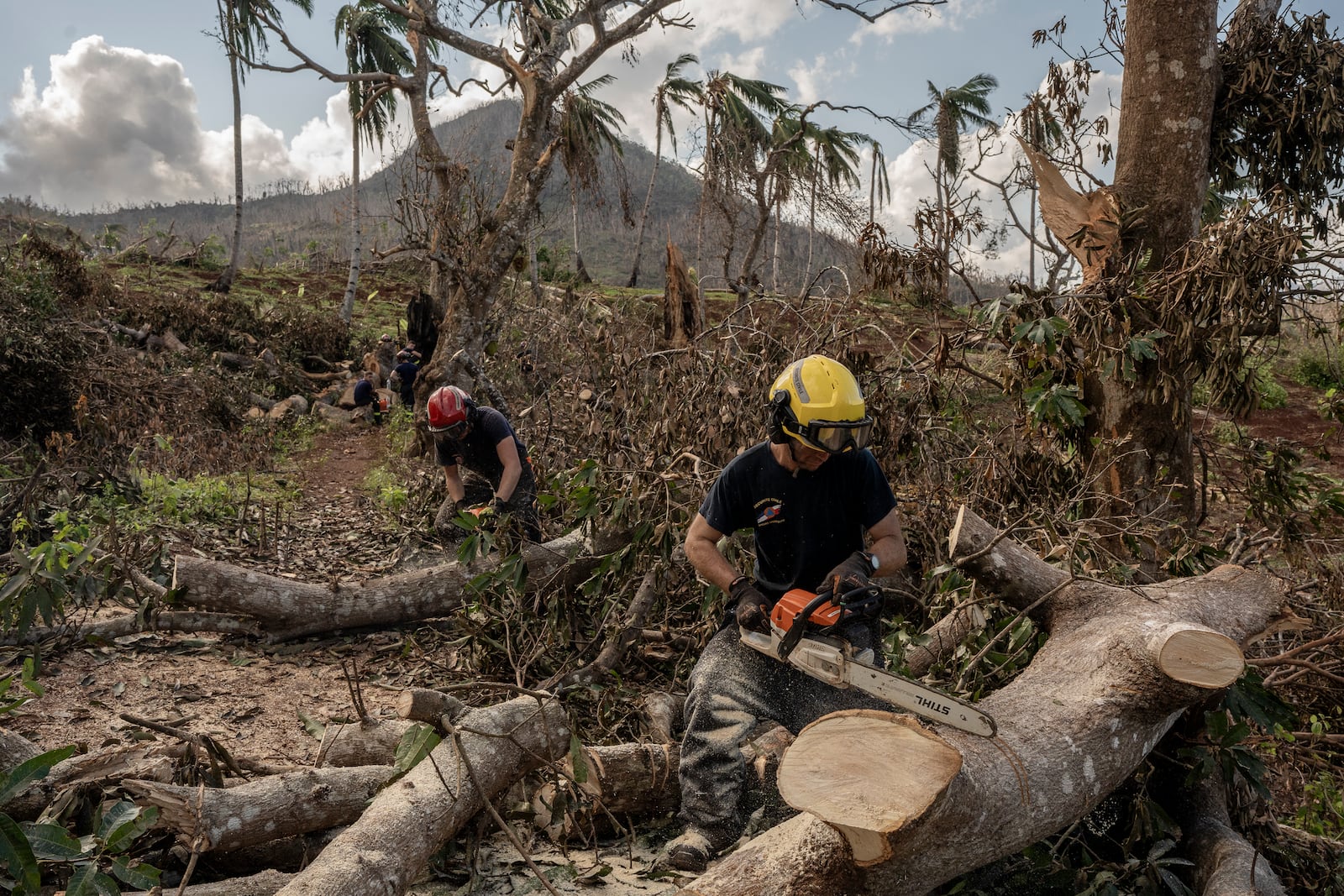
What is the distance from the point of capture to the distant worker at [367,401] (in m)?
11.9

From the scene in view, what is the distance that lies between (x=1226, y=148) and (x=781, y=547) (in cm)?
369

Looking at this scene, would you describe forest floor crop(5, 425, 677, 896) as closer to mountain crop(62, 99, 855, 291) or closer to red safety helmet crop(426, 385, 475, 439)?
red safety helmet crop(426, 385, 475, 439)

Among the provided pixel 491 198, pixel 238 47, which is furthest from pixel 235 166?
pixel 491 198

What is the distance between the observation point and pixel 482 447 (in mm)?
5379

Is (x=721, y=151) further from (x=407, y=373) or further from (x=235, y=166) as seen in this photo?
(x=235, y=166)

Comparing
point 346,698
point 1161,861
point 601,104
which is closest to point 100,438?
point 346,698

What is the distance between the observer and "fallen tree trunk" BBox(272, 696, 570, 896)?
2102 mm

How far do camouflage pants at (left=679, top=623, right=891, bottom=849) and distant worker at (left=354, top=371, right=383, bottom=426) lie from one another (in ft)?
32.7

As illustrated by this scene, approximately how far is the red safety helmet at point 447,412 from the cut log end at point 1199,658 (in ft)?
13.2

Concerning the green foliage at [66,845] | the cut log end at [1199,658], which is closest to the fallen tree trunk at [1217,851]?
the cut log end at [1199,658]

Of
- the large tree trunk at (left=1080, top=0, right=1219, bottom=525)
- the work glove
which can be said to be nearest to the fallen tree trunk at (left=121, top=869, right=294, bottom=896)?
the work glove

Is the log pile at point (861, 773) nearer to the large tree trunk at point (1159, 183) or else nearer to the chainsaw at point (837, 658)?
the chainsaw at point (837, 658)

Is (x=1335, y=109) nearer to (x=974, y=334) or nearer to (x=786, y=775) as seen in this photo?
(x=974, y=334)

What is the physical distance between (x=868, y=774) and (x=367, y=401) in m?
11.5
